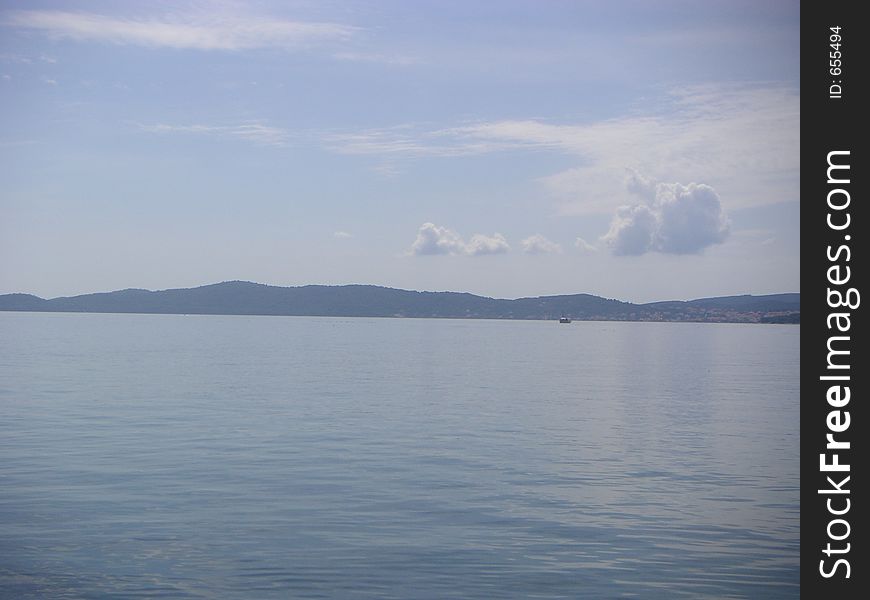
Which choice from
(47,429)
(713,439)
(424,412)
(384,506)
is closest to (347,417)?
(424,412)

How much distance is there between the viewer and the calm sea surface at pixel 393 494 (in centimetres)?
1582

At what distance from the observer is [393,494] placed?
867 inches

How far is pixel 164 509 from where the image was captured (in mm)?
20172

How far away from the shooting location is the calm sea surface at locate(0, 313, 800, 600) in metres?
15.8

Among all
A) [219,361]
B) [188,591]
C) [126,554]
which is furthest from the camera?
[219,361]

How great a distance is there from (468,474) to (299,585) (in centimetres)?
999

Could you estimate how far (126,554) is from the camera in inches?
656

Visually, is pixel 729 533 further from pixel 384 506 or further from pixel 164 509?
pixel 164 509
